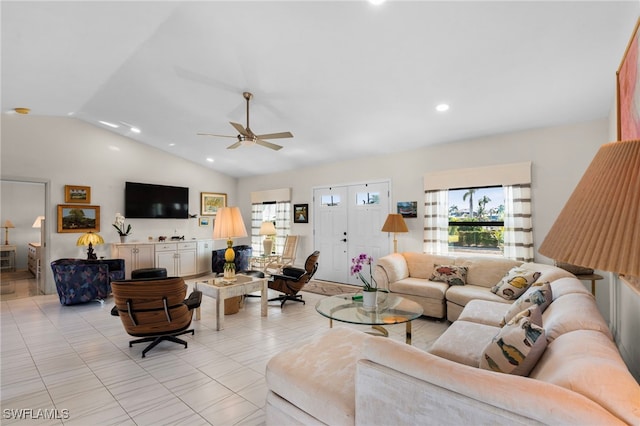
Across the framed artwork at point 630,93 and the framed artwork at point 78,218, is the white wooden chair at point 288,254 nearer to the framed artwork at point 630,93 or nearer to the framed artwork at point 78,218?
the framed artwork at point 78,218

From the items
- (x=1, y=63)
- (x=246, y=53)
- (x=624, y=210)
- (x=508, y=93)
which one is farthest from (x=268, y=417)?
(x=1, y=63)

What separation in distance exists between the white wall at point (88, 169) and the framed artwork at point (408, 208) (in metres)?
5.04

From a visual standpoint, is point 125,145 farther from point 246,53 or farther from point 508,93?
point 508,93

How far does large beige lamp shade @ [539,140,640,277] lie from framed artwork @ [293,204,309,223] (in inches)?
254

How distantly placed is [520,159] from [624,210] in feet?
14.9

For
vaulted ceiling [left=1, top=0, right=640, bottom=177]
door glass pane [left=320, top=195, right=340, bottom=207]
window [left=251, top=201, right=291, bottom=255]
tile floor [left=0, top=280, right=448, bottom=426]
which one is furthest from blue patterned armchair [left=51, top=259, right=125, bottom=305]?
door glass pane [left=320, top=195, right=340, bottom=207]

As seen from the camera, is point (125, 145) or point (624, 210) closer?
point (624, 210)

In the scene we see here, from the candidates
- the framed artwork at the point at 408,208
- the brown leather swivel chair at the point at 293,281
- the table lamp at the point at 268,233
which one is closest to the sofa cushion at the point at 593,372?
the brown leather swivel chair at the point at 293,281

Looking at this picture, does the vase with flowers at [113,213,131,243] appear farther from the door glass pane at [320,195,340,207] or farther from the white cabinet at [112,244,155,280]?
the door glass pane at [320,195,340,207]

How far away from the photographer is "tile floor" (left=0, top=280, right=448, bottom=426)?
219 centimetres

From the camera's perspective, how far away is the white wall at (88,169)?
5496 mm

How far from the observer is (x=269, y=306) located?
485cm

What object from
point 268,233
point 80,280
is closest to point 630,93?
point 268,233

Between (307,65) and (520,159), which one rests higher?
(307,65)
